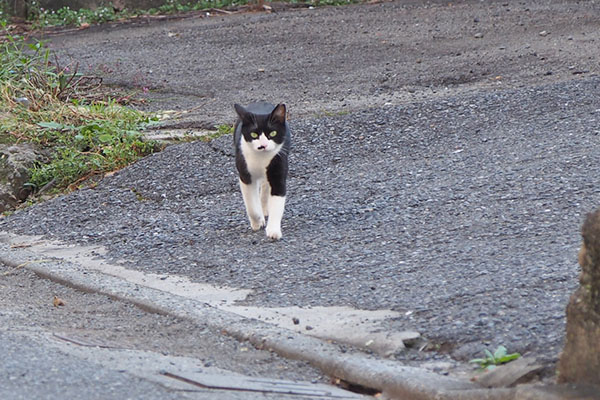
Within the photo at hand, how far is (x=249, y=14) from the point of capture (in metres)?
14.6

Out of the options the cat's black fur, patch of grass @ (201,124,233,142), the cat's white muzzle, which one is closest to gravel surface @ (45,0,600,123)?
patch of grass @ (201,124,233,142)

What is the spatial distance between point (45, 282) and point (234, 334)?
70.0 inches

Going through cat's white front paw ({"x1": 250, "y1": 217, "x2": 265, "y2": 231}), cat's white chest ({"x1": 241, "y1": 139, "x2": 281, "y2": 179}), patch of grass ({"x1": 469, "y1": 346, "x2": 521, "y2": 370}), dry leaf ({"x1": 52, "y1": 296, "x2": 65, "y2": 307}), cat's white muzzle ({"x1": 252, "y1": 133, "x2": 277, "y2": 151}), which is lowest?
dry leaf ({"x1": 52, "y1": 296, "x2": 65, "y2": 307})

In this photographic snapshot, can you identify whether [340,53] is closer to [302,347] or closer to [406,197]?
[406,197]

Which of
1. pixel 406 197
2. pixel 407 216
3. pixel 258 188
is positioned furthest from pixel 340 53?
pixel 407 216

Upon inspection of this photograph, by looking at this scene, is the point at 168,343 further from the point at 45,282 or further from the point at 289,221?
the point at 289,221

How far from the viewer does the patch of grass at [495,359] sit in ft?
12.5

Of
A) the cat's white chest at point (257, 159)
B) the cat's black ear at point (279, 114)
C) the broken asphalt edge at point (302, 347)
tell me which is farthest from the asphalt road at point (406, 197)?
the cat's black ear at point (279, 114)

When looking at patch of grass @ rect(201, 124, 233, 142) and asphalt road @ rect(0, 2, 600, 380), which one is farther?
patch of grass @ rect(201, 124, 233, 142)

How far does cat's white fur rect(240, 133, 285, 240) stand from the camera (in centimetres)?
604

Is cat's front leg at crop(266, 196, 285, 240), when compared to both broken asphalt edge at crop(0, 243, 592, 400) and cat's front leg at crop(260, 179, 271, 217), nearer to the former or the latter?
cat's front leg at crop(260, 179, 271, 217)

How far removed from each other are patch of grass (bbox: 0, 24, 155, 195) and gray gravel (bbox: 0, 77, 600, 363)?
0.41 metres

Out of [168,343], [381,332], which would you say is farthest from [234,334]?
[381,332]

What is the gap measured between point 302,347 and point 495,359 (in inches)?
35.0
